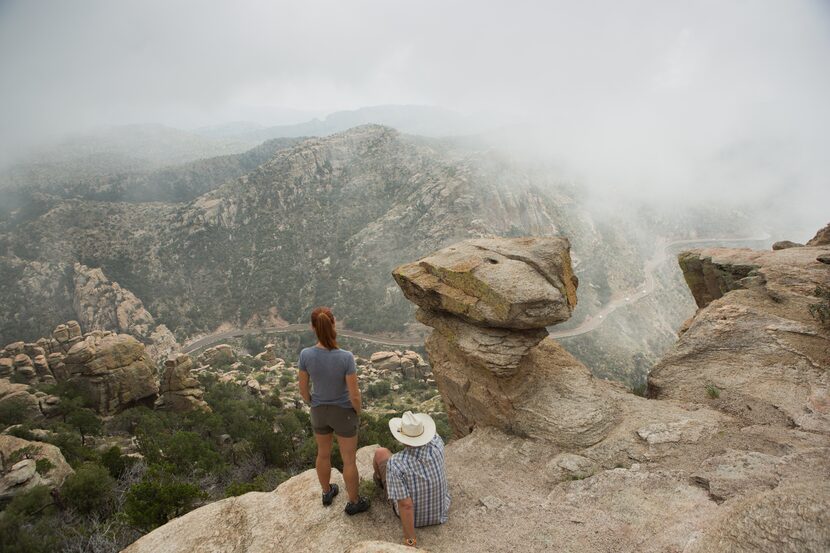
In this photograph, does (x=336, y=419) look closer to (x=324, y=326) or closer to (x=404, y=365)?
(x=324, y=326)

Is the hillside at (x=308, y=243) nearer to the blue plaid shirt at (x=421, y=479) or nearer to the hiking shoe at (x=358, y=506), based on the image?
the blue plaid shirt at (x=421, y=479)

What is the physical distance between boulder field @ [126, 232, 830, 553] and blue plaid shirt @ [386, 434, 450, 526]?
43 centimetres

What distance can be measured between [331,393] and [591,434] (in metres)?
6.96

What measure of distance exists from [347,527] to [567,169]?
128625 millimetres

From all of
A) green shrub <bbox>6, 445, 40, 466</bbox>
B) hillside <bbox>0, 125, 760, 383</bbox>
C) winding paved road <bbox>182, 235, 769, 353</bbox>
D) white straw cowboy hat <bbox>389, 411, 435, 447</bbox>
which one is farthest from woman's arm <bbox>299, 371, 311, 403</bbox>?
winding paved road <bbox>182, 235, 769, 353</bbox>

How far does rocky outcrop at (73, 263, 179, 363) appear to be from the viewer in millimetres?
70000

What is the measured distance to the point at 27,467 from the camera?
43.0 feet

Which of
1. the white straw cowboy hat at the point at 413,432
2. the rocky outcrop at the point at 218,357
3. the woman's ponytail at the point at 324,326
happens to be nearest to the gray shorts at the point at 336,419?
the white straw cowboy hat at the point at 413,432

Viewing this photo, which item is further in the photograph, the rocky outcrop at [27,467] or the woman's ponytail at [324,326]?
the rocky outcrop at [27,467]

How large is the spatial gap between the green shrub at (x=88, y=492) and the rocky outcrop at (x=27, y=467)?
3.87 feet

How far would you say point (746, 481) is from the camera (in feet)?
21.2

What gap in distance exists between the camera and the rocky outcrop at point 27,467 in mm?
12703

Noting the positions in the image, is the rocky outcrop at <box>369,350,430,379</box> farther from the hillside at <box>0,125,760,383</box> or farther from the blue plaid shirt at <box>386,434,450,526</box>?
the blue plaid shirt at <box>386,434,450,526</box>

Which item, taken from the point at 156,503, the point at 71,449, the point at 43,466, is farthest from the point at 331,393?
the point at 71,449
